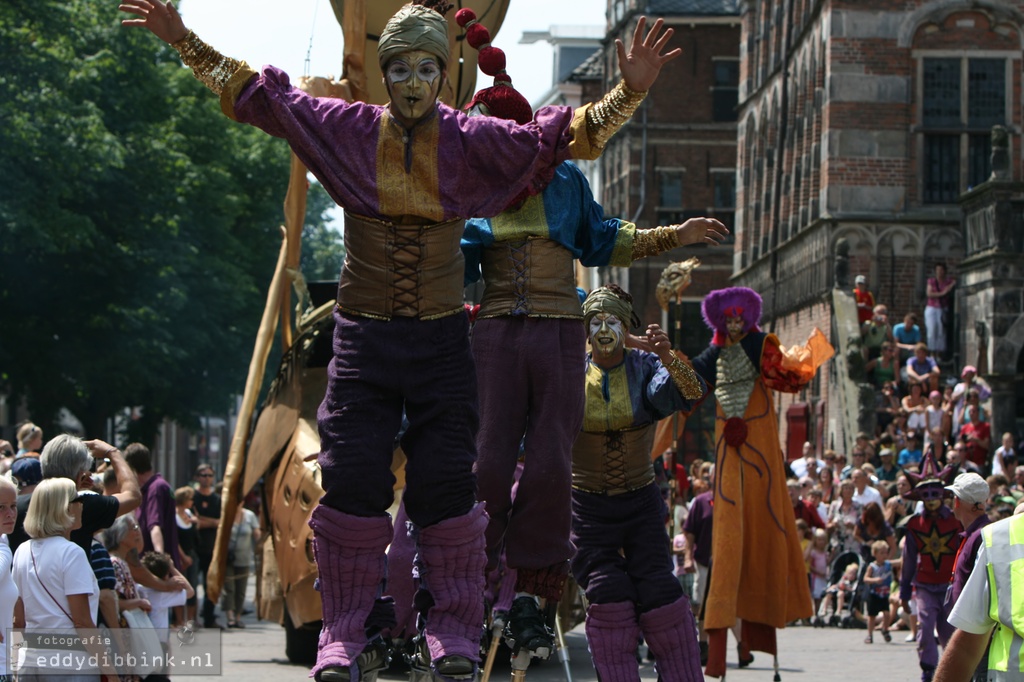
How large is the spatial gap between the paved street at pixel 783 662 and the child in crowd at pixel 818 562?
116cm

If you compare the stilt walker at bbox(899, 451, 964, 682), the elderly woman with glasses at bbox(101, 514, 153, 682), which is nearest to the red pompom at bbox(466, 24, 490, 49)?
the elderly woman with glasses at bbox(101, 514, 153, 682)

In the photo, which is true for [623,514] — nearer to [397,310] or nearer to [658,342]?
[658,342]

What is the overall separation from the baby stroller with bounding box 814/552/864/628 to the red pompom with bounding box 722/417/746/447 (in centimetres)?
818

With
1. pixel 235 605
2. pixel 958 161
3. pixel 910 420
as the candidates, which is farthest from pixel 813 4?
pixel 235 605

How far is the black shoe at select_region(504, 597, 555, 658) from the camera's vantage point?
7156mm

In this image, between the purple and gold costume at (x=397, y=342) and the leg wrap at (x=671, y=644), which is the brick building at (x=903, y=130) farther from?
the purple and gold costume at (x=397, y=342)

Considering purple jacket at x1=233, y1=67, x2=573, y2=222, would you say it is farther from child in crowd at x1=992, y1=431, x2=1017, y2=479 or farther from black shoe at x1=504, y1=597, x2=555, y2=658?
child in crowd at x1=992, y1=431, x2=1017, y2=479

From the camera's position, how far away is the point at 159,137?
3656 cm

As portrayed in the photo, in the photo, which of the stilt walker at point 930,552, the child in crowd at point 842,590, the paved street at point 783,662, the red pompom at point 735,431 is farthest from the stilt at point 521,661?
the child in crowd at point 842,590

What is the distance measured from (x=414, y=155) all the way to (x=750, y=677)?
7125 mm

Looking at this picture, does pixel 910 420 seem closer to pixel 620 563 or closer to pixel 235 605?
pixel 235 605

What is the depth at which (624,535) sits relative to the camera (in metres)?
8.84

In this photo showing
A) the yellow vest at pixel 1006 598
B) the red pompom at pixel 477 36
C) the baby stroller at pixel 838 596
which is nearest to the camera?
the yellow vest at pixel 1006 598

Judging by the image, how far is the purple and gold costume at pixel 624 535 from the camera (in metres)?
8.72
